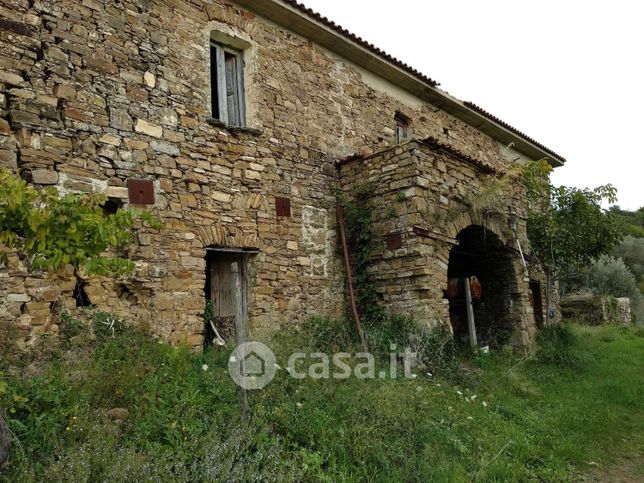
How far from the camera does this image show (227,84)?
784 cm

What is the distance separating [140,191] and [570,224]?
920cm

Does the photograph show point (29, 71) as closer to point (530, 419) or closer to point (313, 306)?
point (313, 306)

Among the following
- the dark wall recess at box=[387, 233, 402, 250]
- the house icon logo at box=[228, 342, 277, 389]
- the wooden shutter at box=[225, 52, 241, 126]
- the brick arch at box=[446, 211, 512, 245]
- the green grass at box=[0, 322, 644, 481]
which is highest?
the wooden shutter at box=[225, 52, 241, 126]

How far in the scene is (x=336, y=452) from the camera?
4.18 metres

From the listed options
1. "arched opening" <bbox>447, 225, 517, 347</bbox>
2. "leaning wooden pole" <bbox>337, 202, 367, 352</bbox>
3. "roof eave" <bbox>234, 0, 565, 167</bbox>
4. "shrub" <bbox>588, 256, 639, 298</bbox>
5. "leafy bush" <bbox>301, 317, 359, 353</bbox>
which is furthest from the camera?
"shrub" <bbox>588, 256, 639, 298</bbox>

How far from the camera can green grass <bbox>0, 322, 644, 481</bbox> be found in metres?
3.53

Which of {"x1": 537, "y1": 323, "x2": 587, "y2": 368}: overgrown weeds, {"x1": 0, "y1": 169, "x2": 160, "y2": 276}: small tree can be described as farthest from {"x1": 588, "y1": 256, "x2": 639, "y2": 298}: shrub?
{"x1": 0, "y1": 169, "x2": 160, "y2": 276}: small tree

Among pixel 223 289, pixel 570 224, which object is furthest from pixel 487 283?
pixel 223 289

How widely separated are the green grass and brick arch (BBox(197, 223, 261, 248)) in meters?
1.51

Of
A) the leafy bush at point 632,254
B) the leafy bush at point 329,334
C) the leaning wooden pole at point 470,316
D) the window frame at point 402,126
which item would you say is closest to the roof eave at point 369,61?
the window frame at point 402,126

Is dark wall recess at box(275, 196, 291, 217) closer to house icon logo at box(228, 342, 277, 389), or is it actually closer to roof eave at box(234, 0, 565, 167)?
house icon logo at box(228, 342, 277, 389)

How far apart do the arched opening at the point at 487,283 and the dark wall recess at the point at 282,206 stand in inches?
137

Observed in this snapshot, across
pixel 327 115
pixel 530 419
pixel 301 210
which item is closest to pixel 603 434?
pixel 530 419

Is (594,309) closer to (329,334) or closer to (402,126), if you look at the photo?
(402,126)
